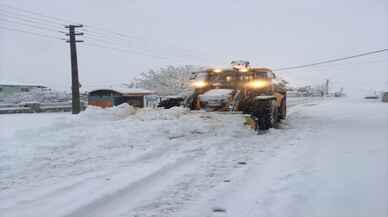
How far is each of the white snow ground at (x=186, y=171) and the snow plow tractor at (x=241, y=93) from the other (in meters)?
1.54

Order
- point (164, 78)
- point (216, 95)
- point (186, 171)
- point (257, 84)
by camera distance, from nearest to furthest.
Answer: point (186, 171)
point (216, 95)
point (257, 84)
point (164, 78)

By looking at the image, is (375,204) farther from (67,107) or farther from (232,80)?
(67,107)

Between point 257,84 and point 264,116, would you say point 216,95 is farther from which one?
point 257,84

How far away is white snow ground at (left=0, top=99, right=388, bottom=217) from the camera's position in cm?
500

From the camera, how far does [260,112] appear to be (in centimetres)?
1278

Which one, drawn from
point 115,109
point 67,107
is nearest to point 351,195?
point 115,109

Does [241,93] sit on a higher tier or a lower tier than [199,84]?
lower

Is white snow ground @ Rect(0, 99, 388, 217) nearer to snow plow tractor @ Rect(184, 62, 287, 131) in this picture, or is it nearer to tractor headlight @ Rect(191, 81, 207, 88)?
snow plow tractor @ Rect(184, 62, 287, 131)

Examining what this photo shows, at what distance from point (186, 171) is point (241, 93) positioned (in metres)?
7.19

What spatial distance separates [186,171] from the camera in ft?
22.2

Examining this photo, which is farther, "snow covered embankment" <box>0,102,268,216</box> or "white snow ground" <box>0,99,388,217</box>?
"snow covered embankment" <box>0,102,268,216</box>

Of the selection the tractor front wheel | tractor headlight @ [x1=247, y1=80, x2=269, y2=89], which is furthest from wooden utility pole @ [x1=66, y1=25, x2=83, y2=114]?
the tractor front wheel

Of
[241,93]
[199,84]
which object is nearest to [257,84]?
[241,93]

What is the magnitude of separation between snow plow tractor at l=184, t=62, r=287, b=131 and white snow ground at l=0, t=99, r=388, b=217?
1540 millimetres
